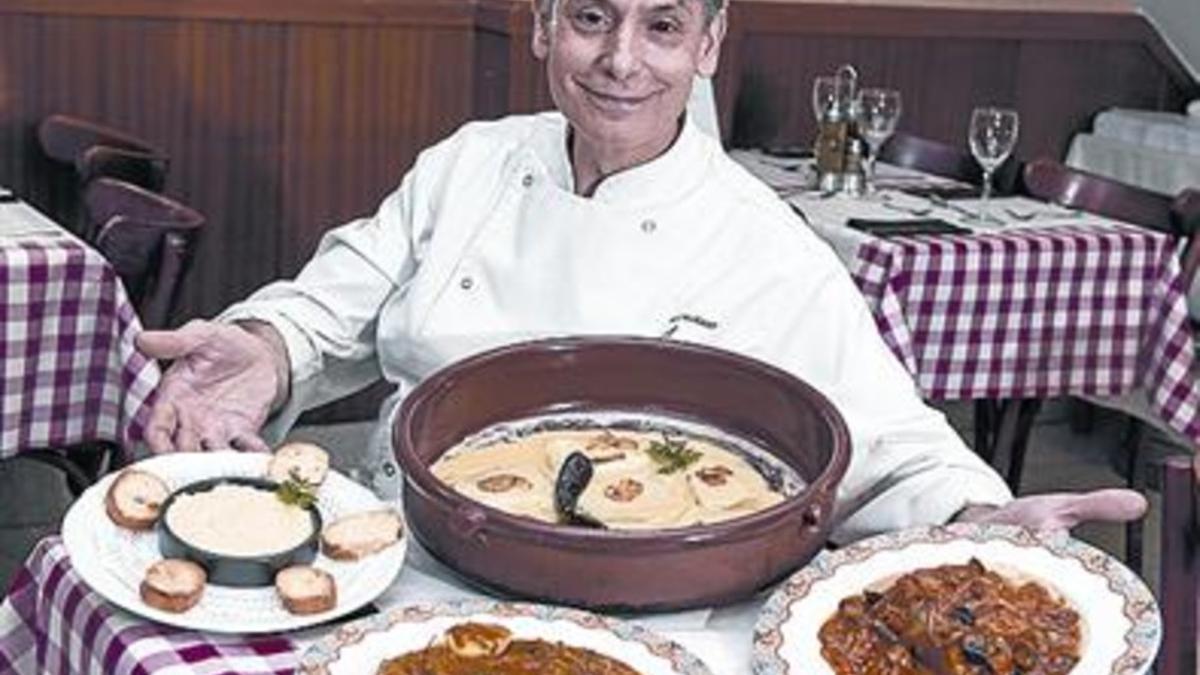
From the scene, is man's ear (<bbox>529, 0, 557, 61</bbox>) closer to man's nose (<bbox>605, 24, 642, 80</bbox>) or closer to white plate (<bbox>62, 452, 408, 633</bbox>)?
man's nose (<bbox>605, 24, 642, 80</bbox>)

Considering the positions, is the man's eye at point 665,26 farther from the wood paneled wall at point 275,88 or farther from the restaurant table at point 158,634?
the wood paneled wall at point 275,88

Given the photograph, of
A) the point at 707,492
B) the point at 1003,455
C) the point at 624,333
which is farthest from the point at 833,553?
the point at 1003,455

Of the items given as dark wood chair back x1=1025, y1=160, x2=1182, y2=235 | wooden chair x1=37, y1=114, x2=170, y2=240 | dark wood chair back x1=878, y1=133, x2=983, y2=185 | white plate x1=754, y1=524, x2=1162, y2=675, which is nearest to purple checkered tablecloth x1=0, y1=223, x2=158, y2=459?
wooden chair x1=37, y1=114, x2=170, y2=240

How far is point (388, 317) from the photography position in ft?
5.96

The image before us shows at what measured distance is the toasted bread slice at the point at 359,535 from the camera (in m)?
1.22

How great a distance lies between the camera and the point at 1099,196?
4.31 metres

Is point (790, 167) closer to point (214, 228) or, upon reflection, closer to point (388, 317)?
point (214, 228)

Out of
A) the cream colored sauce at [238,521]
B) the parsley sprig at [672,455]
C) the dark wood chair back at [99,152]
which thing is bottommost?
the dark wood chair back at [99,152]

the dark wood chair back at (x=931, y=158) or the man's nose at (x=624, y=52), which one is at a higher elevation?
the man's nose at (x=624, y=52)

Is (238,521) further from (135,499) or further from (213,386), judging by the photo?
(213,386)

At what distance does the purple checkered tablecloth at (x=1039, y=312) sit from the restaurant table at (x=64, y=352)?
153 cm

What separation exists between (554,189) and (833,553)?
2.32 feet

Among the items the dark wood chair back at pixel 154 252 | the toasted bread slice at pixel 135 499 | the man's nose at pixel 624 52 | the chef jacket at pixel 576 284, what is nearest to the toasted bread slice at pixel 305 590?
the toasted bread slice at pixel 135 499

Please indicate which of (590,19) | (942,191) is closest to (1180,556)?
(590,19)
